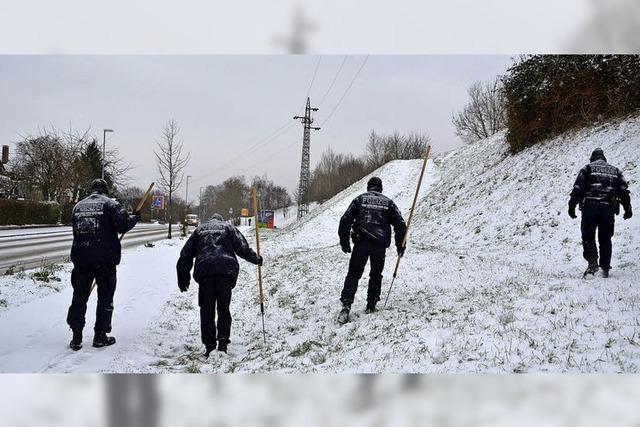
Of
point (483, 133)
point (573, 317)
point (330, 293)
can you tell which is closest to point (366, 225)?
point (330, 293)

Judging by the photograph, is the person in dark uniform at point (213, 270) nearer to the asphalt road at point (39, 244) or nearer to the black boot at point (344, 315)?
the black boot at point (344, 315)

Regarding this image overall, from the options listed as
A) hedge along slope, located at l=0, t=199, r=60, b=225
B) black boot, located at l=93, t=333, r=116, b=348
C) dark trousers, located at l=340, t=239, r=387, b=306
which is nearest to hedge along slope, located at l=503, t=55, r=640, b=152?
dark trousers, located at l=340, t=239, r=387, b=306

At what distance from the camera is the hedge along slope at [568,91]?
260 inches

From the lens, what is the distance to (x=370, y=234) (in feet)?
15.9

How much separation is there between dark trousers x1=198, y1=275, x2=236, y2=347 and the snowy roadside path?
704 millimetres

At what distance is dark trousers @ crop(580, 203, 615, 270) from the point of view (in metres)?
5.12

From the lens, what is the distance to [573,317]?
3.70m

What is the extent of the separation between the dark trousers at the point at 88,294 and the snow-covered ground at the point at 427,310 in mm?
246

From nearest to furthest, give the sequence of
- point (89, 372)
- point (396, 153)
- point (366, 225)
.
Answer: point (89, 372)
point (366, 225)
point (396, 153)

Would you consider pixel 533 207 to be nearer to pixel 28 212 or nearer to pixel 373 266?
pixel 373 266

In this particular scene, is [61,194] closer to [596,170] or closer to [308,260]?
[308,260]

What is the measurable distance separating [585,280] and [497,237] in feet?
12.8

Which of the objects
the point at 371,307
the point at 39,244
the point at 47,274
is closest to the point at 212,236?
the point at 371,307

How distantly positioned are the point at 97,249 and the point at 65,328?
896mm
